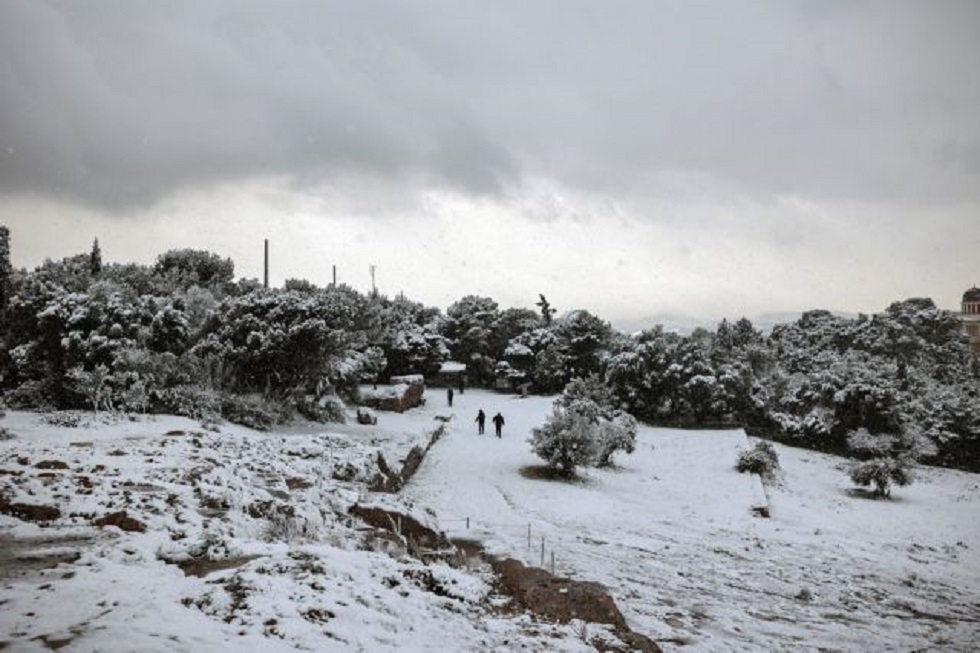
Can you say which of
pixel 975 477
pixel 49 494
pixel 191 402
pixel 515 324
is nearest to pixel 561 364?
pixel 515 324

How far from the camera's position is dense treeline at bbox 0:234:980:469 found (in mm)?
17219

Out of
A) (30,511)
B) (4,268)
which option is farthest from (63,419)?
(4,268)

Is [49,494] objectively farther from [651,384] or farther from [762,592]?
[651,384]

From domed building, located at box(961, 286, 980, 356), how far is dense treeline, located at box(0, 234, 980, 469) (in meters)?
12.7

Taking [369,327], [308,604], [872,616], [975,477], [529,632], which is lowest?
[975,477]

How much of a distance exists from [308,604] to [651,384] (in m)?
31.6

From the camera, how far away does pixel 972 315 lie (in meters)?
67.4

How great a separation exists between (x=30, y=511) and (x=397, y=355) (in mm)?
33984

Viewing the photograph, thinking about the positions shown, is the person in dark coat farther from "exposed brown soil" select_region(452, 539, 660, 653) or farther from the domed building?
the domed building

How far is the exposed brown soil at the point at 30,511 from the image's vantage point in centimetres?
629

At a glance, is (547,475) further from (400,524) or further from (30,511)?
(30,511)

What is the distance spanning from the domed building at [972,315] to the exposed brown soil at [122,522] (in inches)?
3119

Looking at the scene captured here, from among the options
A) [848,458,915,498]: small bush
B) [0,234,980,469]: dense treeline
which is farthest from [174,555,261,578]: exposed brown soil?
[848,458,915,498]: small bush

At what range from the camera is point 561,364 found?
141 ft
